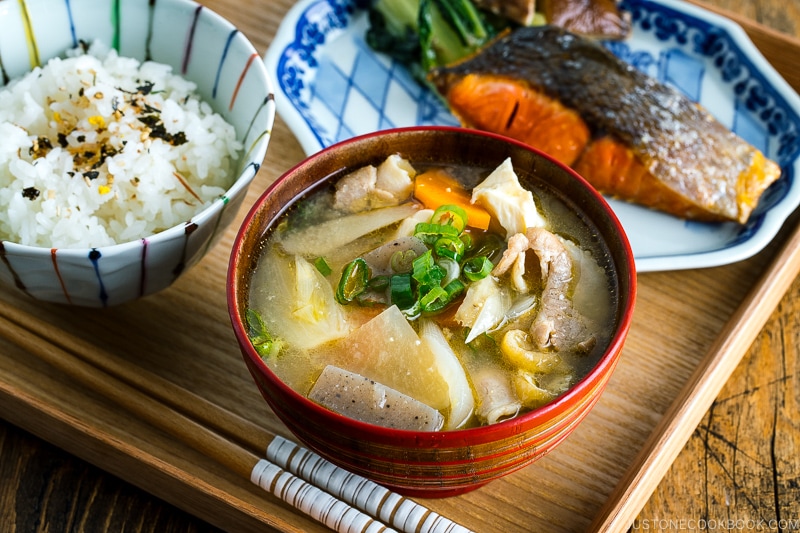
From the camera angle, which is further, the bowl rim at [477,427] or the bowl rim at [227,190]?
the bowl rim at [227,190]

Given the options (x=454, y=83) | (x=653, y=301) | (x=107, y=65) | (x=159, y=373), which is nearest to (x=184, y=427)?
(x=159, y=373)

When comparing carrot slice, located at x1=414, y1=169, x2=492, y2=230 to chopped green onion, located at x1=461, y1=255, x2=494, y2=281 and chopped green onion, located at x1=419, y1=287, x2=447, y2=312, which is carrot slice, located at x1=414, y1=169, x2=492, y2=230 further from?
chopped green onion, located at x1=419, y1=287, x2=447, y2=312

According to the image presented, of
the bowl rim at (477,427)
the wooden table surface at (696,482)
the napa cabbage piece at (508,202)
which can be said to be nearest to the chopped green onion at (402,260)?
the napa cabbage piece at (508,202)

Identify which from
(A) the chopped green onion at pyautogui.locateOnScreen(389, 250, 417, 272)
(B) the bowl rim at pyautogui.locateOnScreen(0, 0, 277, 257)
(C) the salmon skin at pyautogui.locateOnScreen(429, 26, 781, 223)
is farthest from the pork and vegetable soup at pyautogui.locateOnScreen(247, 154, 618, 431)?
(C) the salmon skin at pyautogui.locateOnScreen(429, 26, 781, 223)

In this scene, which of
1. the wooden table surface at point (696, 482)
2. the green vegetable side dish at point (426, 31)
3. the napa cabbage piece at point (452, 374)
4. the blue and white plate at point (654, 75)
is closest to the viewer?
the napa cabbage piece at point (452, 374)

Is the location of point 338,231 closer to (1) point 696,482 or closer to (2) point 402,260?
(2) point 402,260

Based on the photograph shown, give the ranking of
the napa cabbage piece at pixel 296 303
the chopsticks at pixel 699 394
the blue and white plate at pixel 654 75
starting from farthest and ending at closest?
the blue and white plate at pixel 654 75 < the chopsticks at pixel 699 394 < the napa cabbage piece at pixel 296 303

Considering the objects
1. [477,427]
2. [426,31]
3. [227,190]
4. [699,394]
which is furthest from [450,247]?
[426,31]

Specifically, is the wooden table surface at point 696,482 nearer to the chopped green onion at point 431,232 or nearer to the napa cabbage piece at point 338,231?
the napa cabbage piece at point 338,231
